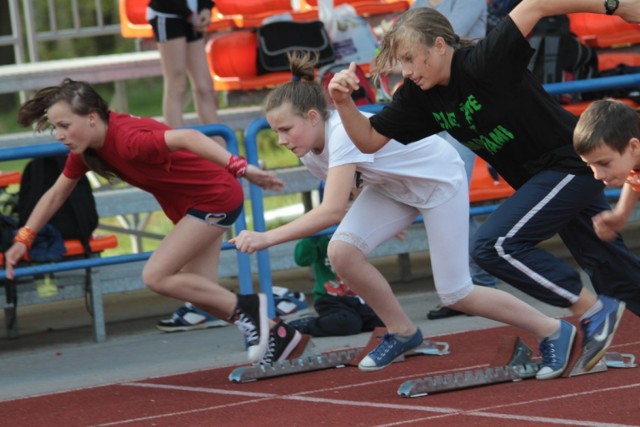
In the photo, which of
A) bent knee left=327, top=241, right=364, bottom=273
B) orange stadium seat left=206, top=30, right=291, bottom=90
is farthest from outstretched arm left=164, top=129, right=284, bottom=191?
orange stadium seat left=206, top=30, right=291, bottom=90

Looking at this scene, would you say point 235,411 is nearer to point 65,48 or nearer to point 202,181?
point 202,181

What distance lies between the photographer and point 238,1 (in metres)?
12.2

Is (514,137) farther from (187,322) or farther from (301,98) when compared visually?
(187,322)

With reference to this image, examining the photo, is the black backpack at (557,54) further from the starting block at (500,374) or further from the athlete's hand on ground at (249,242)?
the athlete's hand on ground at (249,242)

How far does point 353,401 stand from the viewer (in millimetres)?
6332

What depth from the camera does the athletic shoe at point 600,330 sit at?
6.27m

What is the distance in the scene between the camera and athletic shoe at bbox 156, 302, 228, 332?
945 centimetres

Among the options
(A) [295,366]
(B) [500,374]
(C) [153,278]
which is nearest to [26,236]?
(C) [153,278]

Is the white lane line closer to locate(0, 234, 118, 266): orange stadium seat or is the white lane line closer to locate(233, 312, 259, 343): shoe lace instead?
locate(233, 312, 259, 343): shoe lace

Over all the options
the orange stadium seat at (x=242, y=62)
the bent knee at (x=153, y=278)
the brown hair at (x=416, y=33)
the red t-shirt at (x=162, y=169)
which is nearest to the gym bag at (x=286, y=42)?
the orange stadium seat at (x=242, y=62)

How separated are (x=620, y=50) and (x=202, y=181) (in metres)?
6.43

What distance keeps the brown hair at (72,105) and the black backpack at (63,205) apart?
1794mm

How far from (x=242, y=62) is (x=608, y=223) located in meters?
6.77

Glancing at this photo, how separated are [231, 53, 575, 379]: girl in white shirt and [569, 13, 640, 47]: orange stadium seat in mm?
5778
